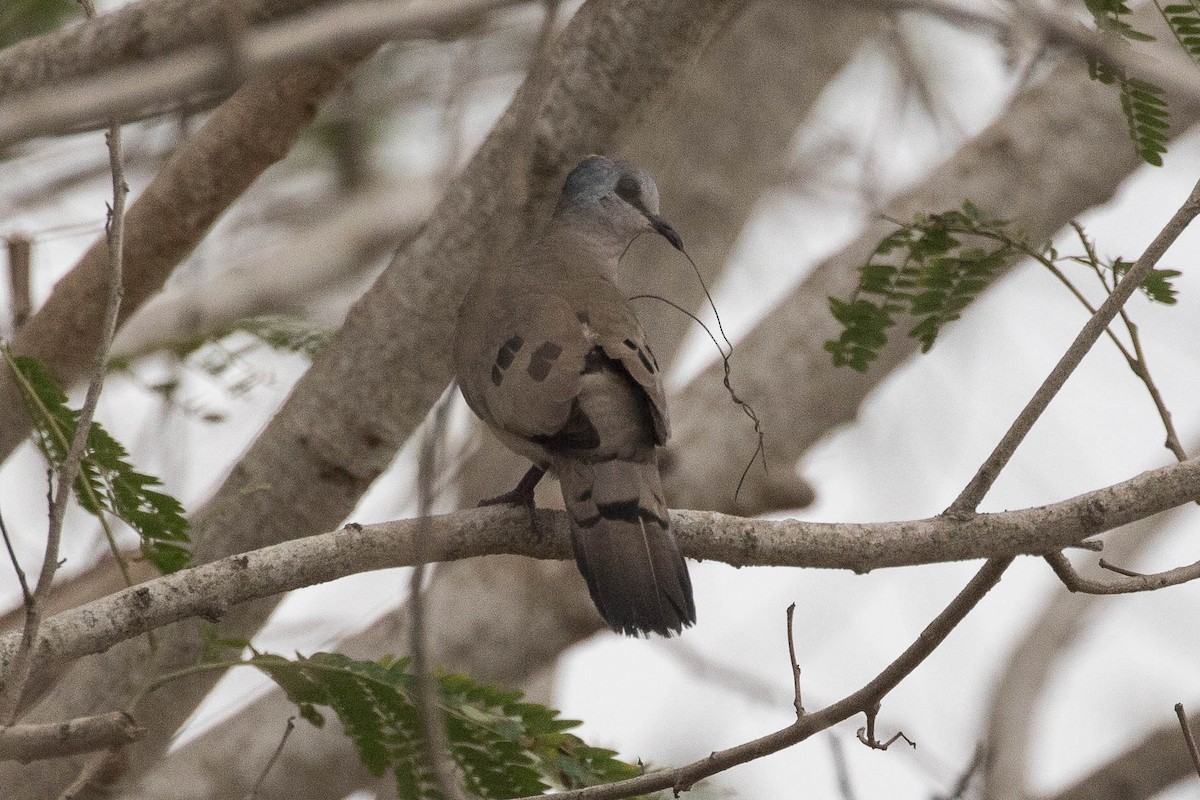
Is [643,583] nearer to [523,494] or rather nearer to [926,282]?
[523,494]

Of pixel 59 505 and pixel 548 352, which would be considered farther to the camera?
pixel 548 352

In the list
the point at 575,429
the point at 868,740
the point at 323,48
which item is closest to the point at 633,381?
the point at 575,429

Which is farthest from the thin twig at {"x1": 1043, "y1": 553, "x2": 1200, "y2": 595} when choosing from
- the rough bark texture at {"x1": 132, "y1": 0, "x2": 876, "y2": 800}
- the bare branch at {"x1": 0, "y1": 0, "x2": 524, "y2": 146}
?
the bare branch at {"x1": 0, "y1": 0, "x2": 524, "y2": 146}

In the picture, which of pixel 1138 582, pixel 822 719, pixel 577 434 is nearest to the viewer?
pixel 822 719

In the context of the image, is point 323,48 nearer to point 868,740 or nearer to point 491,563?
point 868,740

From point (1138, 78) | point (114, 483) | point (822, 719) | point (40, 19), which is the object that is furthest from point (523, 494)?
point (40, 19)

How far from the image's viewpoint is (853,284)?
19.0ft

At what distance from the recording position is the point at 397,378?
13.1 ft

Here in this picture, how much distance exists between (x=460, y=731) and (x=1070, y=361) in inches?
60.3

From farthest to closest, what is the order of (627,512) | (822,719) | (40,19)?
(40,19) < (627,512) < (822,719)

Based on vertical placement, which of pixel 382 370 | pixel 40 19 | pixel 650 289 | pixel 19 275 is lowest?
pixel 382 370

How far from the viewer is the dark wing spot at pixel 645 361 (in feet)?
11.7

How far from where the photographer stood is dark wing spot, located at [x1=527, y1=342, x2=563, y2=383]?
137 inches

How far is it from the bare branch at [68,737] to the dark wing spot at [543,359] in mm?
1604
